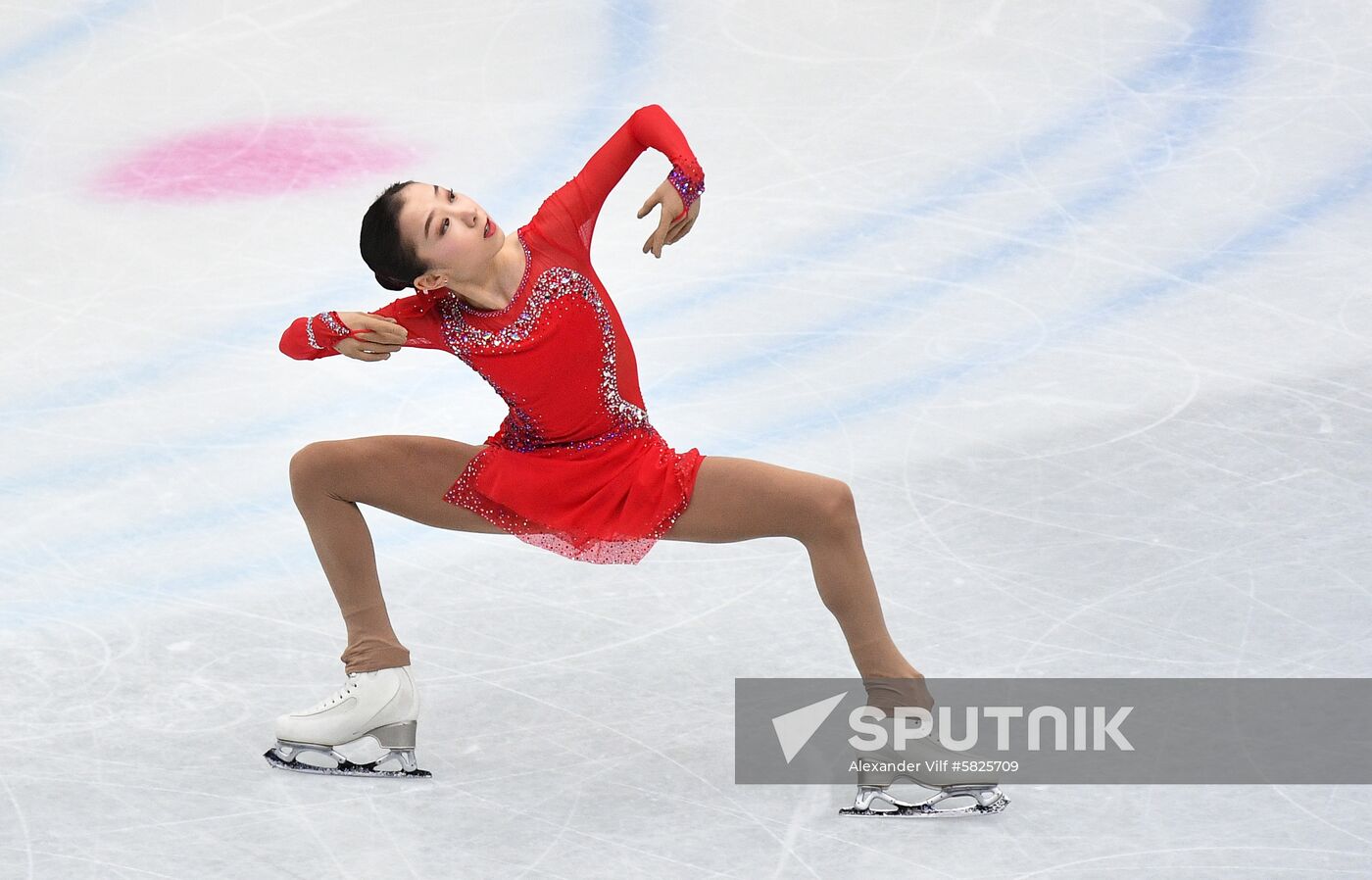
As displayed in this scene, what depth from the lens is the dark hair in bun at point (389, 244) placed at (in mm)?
3143

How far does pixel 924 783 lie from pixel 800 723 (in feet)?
1.21

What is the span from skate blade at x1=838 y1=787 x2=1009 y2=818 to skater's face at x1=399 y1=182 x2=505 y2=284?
48.9 inches

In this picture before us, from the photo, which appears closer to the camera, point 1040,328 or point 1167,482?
point 1167,482

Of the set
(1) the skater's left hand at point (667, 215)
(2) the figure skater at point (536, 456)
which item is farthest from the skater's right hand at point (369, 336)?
(1) the skater's left hand at point (667, 215)

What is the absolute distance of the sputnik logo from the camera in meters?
3.45

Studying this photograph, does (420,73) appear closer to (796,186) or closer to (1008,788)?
(796,186)

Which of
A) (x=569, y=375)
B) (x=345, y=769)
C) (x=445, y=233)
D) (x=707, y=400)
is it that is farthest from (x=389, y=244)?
(x=707, y=400)

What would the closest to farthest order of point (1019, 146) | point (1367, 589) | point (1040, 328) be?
point (1367, 589)
point (1040, 328)
point (1019, 146)

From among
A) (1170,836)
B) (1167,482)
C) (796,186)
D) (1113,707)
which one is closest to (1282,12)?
(796,186)

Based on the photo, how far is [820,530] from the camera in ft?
10.5

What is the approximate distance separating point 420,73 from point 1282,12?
361cm

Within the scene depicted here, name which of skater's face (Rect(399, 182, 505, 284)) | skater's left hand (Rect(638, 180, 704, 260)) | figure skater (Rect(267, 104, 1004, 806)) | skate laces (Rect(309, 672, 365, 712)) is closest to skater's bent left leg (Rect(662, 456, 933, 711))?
figure skater (Rect(267, 104, 1004, 806))

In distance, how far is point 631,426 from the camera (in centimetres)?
334

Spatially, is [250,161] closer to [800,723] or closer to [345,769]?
[345,769]
